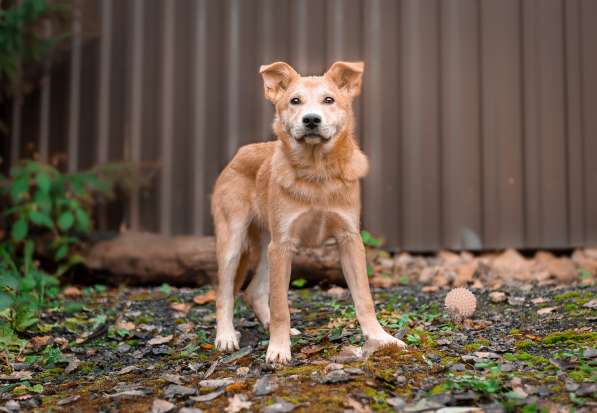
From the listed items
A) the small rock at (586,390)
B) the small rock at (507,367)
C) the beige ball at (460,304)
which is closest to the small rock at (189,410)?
the small rock at (507,367)

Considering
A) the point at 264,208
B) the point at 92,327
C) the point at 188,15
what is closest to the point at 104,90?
the point at 188,15

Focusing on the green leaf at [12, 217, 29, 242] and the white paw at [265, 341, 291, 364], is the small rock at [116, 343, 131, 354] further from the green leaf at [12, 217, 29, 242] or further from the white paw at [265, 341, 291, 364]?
the green leaf at [12, 217, 29, 242]

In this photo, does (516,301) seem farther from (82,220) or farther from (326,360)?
(82,220)

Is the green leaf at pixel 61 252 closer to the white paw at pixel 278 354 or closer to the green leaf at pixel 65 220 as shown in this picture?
the green leaf at pixel 65 220

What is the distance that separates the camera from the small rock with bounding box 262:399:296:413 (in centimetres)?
307

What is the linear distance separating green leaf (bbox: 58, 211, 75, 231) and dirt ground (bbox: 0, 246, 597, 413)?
0.91 metres

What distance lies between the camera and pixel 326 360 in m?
3.80

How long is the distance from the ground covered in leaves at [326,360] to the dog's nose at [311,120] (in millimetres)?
1311

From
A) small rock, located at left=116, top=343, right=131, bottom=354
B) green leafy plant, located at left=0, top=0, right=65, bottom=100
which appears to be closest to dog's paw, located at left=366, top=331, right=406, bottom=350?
small rock, located at left=116, top=343, right=131, bottom=354

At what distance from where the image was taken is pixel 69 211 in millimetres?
6789

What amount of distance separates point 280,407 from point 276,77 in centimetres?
218

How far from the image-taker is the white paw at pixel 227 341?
4418mm

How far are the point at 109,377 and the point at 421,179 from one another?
429 cm

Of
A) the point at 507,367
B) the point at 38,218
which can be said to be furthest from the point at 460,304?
the point at 38,218
